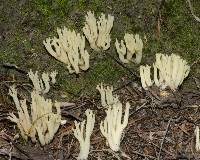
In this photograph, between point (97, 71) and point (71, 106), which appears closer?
point (71, 106)

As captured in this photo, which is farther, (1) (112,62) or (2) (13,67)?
(1) (112,62)

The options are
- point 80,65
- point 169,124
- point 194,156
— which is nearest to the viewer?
point 194,156

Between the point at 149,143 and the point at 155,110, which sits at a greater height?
the point at 155,110

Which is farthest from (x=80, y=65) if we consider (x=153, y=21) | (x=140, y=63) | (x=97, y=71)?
(x=153, y=21)

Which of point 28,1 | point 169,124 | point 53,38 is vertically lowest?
point 169,124

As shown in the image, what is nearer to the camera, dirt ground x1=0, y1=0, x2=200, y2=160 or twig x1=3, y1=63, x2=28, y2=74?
dirt ground x1=0, y1=0, x2=200, y2=160

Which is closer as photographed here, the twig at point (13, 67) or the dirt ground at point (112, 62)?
the dirt ground at point (112, 62)

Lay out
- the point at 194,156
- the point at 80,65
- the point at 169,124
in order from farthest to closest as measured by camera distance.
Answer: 1. the point at 80,65
2. the point at 169,124
3. the point at 194,156

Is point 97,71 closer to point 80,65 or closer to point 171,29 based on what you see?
point 80,65
